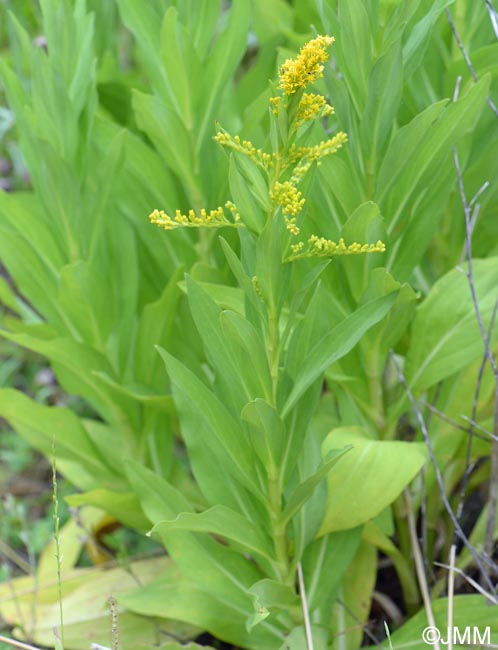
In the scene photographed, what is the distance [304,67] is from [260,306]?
0.33m

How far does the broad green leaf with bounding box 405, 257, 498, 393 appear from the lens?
1459 millimetres

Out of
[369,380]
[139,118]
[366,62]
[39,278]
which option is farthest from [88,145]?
[369,380]

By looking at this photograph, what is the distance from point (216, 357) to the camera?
1.26 metres

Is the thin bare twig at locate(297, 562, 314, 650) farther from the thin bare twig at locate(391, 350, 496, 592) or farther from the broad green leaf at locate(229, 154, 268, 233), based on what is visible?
the broad green leaf at locate(229, 154, 268, 233)

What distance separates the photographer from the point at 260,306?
1158mm

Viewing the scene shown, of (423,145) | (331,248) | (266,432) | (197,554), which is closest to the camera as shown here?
(331,248)

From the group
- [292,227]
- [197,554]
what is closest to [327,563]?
[197,554]

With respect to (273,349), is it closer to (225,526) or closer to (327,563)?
(225,526)

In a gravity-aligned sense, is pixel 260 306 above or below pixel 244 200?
below

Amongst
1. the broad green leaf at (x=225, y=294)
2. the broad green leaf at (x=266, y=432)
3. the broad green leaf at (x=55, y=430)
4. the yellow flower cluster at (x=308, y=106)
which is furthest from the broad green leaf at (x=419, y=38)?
the broad green leaf at (x=55, y=430)

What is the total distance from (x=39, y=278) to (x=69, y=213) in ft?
0.55

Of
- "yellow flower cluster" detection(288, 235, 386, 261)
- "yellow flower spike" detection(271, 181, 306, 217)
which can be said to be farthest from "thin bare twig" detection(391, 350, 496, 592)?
"yellow flower spike" detection(271, 181, 306, 217)

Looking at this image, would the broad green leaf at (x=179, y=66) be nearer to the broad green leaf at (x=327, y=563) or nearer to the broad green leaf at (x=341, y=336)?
the broad green leaf at (x=341, y=336)

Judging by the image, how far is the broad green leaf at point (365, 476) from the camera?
4.42 feet
